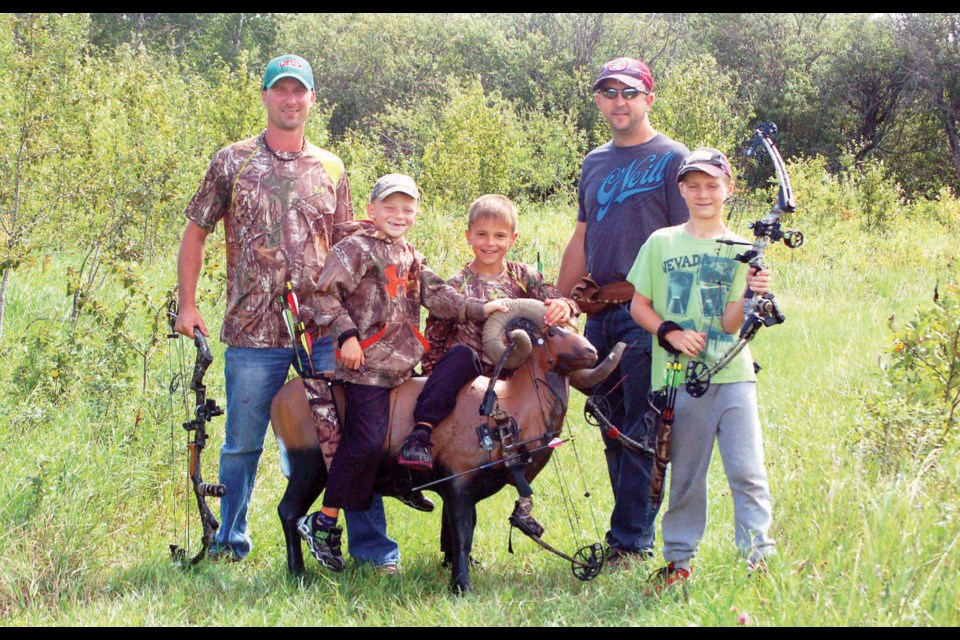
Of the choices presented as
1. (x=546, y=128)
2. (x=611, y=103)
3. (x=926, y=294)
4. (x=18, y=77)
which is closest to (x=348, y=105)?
(x=546, y=128)

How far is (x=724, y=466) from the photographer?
14.1 ft

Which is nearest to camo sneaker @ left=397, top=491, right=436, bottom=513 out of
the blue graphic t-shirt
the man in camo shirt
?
the man in camo shirt

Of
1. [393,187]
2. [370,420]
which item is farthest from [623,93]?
[370,420]

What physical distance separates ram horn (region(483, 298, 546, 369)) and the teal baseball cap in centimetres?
162

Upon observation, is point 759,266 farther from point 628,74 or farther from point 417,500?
point 417,500

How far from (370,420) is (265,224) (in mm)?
1201

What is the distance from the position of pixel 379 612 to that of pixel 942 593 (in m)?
2.38

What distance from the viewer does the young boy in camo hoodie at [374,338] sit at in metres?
4.65

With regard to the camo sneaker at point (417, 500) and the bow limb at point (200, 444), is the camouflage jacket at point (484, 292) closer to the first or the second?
the camo sneaker at point (417, 500)

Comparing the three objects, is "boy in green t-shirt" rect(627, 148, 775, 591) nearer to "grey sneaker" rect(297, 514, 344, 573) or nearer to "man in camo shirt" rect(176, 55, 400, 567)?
"grey sneaker" rect(297, 514, 344, 573)

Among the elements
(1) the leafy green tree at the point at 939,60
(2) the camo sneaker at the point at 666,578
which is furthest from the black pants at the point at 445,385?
(1) the leafy green tree at the point at 939,60

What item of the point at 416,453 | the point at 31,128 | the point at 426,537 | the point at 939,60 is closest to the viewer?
the point at 416,453

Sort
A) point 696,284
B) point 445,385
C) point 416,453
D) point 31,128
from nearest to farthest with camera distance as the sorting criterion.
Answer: point 696,284
point 416,453
point 445,385
point 31,128

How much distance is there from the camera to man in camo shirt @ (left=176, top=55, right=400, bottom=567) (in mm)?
5031
